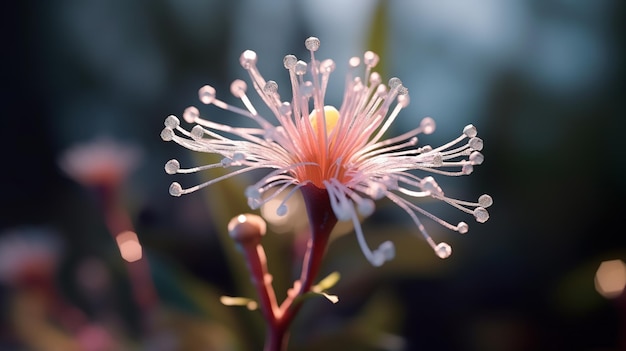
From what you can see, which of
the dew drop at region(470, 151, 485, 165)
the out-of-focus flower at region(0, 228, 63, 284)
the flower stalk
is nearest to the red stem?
the flower stalk

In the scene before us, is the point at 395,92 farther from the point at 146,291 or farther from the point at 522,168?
the point at 522,168

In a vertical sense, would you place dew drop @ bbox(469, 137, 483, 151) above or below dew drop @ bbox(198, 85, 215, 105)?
below

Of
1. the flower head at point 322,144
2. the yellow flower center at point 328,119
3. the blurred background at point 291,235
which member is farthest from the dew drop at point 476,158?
the blurred background at point 291,235

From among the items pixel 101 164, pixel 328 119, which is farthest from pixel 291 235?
pixel 328 119

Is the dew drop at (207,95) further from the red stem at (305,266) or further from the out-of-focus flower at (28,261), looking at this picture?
the out-of-focus flower at (28,261)

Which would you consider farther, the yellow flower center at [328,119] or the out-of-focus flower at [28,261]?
the out-of-focus flower at [28,261]

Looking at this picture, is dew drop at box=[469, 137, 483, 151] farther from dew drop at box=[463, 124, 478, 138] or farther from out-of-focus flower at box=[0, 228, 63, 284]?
out-of-focus flower at box=[0, 228, 63, 284]

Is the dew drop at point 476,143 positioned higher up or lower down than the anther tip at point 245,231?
higher up
